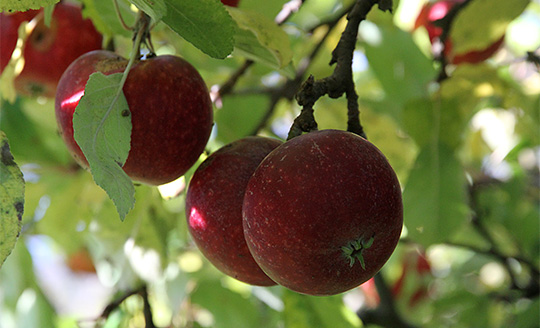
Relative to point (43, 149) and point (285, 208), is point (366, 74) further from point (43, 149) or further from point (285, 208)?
point (285, 208)

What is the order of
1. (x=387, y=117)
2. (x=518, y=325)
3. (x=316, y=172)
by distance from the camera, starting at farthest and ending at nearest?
(x=387, y=117) < (x=518, y=325) < (x=316, y=172)

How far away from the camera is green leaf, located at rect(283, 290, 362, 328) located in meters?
1.25

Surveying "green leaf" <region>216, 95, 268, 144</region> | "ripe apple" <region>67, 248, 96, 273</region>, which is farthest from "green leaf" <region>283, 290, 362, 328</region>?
"ripe apple" <region>67, 248, 96, 273</region>

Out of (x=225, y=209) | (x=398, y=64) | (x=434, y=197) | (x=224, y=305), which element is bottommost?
(x=224, y=305)

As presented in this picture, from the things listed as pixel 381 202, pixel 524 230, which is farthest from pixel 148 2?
pixel 524 230

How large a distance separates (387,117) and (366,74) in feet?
2.03

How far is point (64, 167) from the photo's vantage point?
1730 mm

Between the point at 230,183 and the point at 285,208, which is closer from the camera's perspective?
the point at 285,208

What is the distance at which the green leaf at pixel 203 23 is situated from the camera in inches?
29.9

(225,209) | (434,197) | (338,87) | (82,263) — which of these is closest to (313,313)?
(434,197)

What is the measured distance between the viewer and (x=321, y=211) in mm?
684

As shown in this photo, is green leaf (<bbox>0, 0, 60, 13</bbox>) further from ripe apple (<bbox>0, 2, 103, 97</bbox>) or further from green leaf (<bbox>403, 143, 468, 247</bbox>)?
green leaf (<bbox>403, 143, 468, 247</bbox>)

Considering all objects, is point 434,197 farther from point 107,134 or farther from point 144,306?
point 107,134

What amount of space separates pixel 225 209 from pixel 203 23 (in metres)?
0.26
